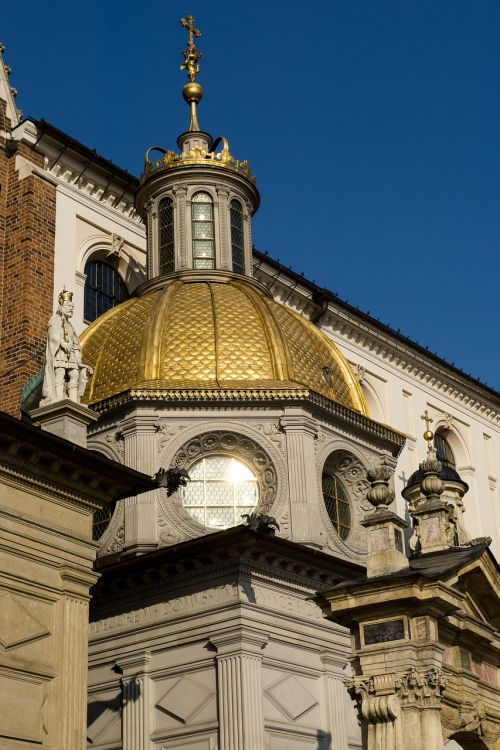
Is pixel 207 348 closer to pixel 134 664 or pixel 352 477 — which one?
pixel 352 477

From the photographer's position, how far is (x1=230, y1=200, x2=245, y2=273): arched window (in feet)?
105

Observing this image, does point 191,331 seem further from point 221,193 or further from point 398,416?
point 398,416

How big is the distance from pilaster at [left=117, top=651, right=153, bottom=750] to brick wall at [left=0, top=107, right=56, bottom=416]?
558 cm

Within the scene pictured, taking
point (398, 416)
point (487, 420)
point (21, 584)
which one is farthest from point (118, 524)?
point (487, 420)

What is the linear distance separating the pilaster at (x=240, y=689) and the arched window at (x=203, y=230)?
35.9ft

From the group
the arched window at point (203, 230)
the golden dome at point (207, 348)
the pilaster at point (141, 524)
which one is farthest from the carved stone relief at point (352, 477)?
the arched window at point (203, 230)

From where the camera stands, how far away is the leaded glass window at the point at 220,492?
26.6 m

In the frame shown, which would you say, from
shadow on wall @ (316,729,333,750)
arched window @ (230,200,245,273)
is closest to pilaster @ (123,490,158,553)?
shadow on wall @ (316,729,333,750)

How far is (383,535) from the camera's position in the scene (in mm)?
17422

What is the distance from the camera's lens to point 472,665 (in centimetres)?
1886

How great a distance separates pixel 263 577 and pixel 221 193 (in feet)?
38.2

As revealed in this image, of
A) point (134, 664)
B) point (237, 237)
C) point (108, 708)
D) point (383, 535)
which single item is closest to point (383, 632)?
point (383, 535)

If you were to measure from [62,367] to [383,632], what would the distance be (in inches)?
246

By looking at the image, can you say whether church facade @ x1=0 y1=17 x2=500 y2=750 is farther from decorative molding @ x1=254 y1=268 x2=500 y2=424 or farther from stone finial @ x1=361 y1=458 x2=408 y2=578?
stone finial @ x1=361 y1=458 x2=408 y2=578
